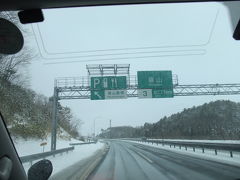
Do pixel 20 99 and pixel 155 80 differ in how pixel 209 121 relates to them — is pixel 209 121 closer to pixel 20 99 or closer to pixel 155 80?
pixel 20 99

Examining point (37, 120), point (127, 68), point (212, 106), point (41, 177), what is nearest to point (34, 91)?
point (37, 120)

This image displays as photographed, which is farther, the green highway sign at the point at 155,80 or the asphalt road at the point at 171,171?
the green highway sign at the point at 155,80

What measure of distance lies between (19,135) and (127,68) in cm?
196

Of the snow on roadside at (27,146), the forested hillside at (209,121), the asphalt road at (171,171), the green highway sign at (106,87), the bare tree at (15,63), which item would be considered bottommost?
the asphalt road at (171,171)

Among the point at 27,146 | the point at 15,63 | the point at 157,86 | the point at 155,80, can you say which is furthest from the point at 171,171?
the point at 15,63

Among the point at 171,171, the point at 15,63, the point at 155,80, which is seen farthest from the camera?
the point at 155,80

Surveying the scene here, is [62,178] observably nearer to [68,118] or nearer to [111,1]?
[68,118]

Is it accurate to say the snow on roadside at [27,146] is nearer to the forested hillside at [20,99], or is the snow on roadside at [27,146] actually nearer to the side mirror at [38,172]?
the forested hillside at [20,99]

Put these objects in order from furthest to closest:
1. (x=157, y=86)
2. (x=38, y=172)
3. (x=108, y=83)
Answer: (x=157, y=86) < (x=108, y=83) < (x=38, y=172)

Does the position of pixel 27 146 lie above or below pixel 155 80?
below

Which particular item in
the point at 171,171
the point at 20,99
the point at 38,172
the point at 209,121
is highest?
the point at 20,99

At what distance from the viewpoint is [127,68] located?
241 inches

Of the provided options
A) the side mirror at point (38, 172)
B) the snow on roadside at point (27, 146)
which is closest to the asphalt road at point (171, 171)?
the snow on roadside at point (27, 146)

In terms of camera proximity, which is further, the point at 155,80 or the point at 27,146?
the point at 155,80
